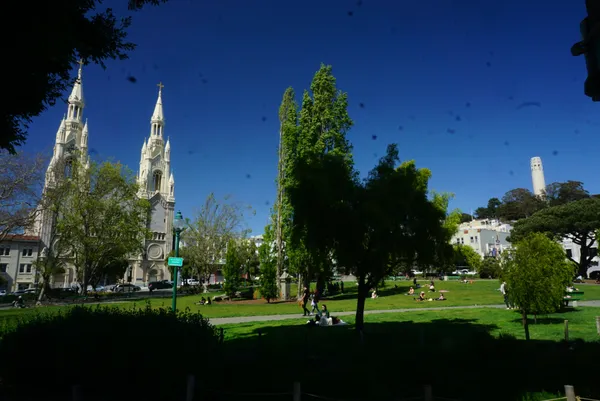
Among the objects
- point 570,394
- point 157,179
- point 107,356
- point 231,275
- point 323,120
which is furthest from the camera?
point 157,179

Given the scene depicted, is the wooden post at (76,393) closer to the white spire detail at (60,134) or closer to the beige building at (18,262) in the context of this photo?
the beige building at (18,262)

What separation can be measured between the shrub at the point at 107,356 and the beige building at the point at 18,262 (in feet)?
200

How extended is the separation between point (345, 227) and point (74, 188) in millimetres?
37222

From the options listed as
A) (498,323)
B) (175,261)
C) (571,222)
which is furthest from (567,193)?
(175,261)

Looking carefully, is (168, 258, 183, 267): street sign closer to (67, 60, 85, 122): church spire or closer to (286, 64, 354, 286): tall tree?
(286, 64, 354, 286): tall tree

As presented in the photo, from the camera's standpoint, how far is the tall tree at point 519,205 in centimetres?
9738

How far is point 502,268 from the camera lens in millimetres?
14883

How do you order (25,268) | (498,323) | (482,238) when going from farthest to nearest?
(482,238) < (25,268) < (498,323)

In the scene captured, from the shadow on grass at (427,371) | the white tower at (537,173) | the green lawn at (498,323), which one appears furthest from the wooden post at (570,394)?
the white tower at (537,173)

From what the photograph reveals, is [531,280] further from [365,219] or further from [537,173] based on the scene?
[537,173]

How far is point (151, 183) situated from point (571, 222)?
8546 cm

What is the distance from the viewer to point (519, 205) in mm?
101125

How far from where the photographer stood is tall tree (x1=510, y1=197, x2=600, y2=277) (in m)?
57.2

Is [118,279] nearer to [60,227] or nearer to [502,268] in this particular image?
[60,227]
